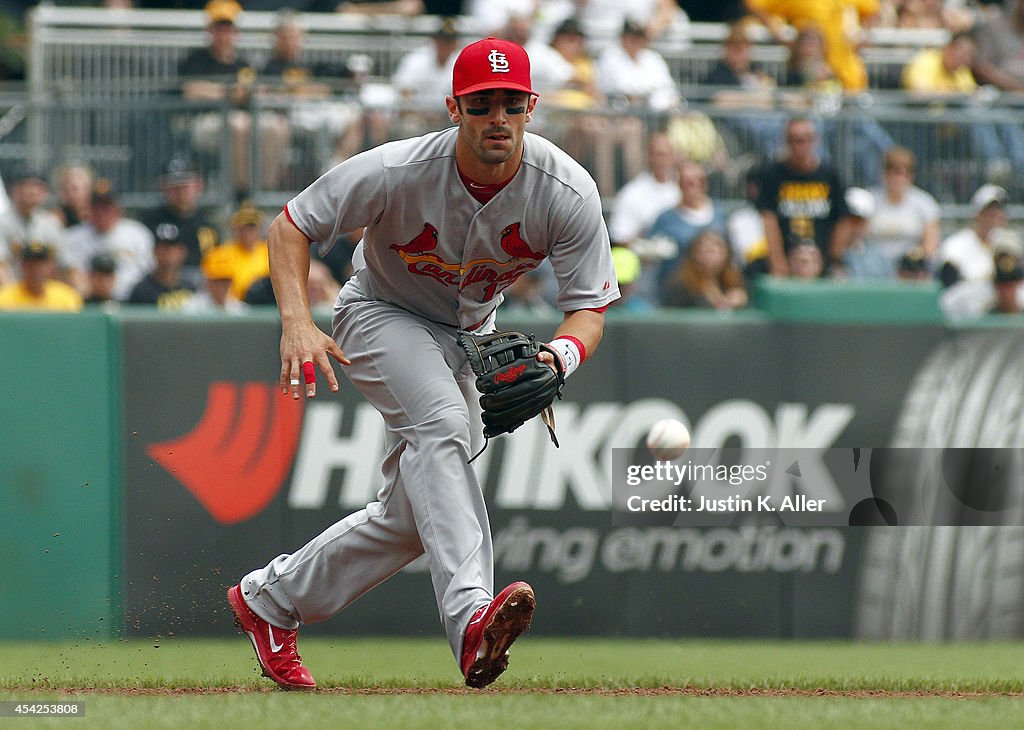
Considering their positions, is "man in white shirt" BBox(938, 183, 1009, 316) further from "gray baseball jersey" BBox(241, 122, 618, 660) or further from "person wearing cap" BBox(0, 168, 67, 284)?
"person wearing cap" BBox(0, 168, 67, 284)

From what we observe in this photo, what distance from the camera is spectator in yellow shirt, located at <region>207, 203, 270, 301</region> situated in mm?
10883

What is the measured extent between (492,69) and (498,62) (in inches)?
1.3

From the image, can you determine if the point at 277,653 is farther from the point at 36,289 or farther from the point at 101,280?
the point at 101,280

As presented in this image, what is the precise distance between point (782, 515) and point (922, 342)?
52.1 inches

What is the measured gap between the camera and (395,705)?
5.56 metres

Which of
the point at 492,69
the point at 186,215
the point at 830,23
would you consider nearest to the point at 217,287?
the point at 186,215

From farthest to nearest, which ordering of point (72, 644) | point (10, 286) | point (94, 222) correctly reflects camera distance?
point (94, 222) < point (10, 286) < point (72, 644)

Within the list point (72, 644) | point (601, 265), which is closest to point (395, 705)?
point (601, 265)

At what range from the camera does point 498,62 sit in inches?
217

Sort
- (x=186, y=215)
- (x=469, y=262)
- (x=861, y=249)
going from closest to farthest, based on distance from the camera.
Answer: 1. (x=469, y=262)
2. (x=186, y=215)
3. (x=861, y=249)

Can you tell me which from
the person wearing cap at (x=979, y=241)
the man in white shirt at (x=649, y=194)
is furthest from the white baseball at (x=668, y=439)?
the person wearing cap at (x=979, y=241)

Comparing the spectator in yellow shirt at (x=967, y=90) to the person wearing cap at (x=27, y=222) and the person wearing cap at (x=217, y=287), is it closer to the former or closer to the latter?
the person wearing cap at (x=217, y=287)

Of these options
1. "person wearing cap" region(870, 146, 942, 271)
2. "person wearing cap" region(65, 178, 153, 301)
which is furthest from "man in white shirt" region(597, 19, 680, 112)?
"person wearing cap" region(65, 178, 153, 301)

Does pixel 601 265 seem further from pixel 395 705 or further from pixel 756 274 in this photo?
pixel 756 274
